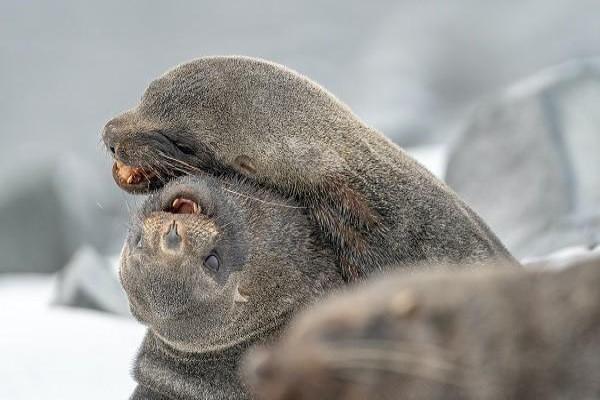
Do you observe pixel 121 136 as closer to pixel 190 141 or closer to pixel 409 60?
pixel 190 141

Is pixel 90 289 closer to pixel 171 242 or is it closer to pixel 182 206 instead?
pixel 182 206

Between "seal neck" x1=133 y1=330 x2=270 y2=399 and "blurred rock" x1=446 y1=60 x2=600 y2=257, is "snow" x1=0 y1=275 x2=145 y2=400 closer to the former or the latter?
"seal neck" x1=133 y1=330 x2=270 y2=399

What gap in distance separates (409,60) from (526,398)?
36.2ft

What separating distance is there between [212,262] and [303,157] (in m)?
0.35

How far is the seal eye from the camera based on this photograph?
2.57 meters

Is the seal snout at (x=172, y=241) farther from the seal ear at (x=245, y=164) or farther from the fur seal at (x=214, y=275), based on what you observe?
the seal ear at (x=245, y=164)

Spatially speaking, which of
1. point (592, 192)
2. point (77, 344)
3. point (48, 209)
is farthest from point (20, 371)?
point (48, 209)

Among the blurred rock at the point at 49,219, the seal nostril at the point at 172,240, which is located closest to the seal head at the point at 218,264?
the seal nostril at the point at 172,240

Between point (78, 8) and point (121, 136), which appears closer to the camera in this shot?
point (121, 136)

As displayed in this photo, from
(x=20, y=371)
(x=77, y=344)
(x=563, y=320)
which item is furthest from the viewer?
→ (x=77, y=344)

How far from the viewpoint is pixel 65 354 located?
3.99m

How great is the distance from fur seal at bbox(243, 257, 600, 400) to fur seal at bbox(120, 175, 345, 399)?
1306mm

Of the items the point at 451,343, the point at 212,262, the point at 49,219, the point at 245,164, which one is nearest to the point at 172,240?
the point at 212,262

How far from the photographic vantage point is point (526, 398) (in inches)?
49.2
